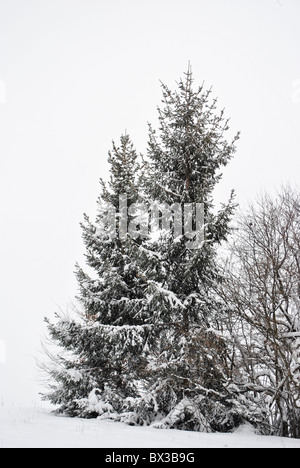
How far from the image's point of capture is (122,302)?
10.1 m

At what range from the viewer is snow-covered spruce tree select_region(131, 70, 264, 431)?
7.78 m

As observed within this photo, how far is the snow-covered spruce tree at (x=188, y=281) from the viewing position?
7.78 metres

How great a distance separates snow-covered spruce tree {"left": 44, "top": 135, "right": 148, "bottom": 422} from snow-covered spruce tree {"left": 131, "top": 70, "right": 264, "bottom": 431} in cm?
82

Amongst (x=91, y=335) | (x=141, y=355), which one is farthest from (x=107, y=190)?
(x=141, y=355)

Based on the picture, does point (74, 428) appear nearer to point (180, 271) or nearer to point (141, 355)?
point (141, 355)

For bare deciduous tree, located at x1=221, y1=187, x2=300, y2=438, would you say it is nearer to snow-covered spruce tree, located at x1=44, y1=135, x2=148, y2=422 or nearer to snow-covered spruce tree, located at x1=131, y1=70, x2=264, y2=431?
snow-covered spruce tree, located at x1=131, y1=70, x2=264, y2=431

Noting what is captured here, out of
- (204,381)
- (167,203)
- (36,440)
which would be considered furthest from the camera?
(167,203)

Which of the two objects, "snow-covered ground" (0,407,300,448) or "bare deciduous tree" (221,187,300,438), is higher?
"bare deciduous tree" (221,187,300,438)

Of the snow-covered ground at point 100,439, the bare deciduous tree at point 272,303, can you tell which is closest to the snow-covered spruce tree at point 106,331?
the snow-covered ground at point 100,439

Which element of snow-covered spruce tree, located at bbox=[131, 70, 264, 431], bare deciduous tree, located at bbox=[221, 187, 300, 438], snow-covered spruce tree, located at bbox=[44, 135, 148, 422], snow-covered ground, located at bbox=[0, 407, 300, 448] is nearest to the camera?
snow-covered ground, located at bbox=[0, 407, 300, 448]

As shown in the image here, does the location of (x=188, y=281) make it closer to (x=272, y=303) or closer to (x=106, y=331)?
(x=272, y=303)

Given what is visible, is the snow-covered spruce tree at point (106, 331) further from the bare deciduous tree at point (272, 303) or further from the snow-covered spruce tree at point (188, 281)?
the bare deciduous tree at point (272, 303)

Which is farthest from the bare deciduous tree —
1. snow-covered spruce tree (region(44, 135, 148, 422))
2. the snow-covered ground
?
snow-covered spruce tree (region(44, 135, 148, 422))

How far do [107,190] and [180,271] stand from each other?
4.81m
